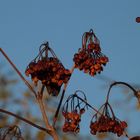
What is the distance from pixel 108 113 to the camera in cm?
379

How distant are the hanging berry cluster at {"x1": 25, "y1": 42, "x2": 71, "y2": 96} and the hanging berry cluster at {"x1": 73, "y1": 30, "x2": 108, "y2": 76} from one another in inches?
3.8

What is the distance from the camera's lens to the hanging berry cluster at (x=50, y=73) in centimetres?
344

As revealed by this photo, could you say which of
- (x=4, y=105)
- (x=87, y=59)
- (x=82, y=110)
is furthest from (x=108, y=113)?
(x=4, y=105)

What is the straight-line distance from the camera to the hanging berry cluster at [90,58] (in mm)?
3539

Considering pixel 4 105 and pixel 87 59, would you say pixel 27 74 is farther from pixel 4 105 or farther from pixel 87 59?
pixel 4 105

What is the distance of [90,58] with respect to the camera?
359cm

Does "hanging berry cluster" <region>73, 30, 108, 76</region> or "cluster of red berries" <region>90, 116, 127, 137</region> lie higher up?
"hanging berry cluster" <region>73, 30, 108, 76</region>

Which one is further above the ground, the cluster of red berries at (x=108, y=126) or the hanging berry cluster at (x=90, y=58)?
the hanging berry cluster at (x=90, y=58)

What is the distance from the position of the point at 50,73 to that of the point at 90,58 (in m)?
0.26

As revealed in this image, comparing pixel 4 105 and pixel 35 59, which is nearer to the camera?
pixel 35 59

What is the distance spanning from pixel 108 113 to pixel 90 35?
0.51 metres

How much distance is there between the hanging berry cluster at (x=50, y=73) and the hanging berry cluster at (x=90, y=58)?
0.10 meters

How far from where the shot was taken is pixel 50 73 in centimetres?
352

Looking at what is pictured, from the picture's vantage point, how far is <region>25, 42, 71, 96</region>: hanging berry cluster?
344cm
